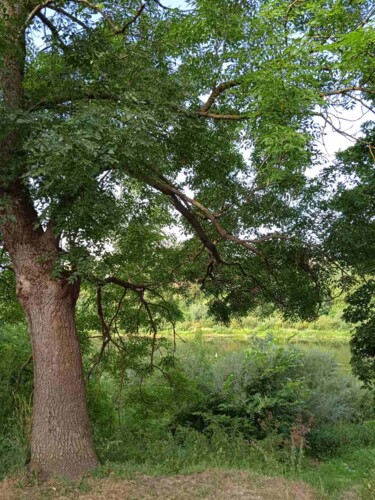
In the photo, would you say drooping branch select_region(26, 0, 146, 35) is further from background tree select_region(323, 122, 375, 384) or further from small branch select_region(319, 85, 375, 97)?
background tree select_region(323, 122, 375, 384)

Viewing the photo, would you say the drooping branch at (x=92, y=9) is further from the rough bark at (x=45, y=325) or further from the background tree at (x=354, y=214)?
the background tree at (x=354, y=214)

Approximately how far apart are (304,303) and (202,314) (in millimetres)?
21253

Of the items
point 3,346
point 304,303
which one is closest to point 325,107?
point 304,303

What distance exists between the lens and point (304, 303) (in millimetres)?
8781

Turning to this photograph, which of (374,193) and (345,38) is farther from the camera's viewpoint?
(374,193)

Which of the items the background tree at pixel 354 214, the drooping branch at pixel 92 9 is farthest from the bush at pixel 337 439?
the drooping branch at pixel 92 9

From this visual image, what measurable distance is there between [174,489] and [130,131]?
3624mm

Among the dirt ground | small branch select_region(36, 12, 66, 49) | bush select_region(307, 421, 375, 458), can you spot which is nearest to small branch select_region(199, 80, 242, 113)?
small branch select_region(36, 12, 66, 49)

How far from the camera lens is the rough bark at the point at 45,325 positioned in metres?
5.59

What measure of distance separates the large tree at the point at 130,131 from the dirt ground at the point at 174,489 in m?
0.45

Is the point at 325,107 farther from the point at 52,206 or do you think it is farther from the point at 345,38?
the point at 52,206

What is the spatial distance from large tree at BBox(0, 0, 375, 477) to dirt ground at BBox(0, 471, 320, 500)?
0.45m

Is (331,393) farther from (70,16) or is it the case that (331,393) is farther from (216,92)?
(70,16)

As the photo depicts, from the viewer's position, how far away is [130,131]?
4945 mm
